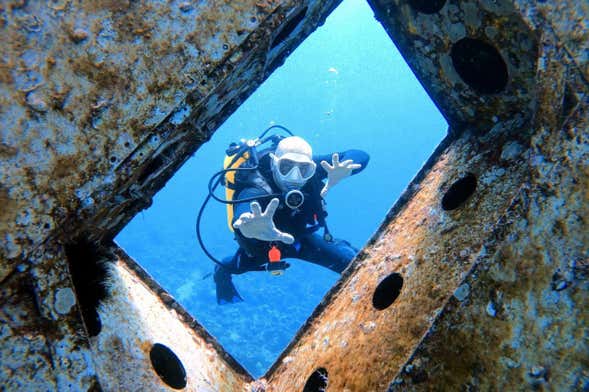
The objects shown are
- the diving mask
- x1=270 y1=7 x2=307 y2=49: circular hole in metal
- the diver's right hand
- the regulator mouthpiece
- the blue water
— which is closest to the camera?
x1=270 y1=7 x2=307 y2=49: circular hole in metal

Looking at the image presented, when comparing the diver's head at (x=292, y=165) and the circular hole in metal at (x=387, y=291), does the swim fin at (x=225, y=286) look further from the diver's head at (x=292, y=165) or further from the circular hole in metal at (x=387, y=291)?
the circular hole in metal at (x=387, y=291)

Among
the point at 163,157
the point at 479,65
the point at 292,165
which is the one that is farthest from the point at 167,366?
the point at 292,165

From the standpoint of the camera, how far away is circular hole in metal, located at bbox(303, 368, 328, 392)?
1744mm

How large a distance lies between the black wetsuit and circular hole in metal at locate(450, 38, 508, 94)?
275 centimetres

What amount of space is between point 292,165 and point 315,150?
2298 inches

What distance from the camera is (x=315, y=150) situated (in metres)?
62.6

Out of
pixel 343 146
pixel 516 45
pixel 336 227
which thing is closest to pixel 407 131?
pixel 343 146

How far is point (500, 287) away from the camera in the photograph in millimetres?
1112

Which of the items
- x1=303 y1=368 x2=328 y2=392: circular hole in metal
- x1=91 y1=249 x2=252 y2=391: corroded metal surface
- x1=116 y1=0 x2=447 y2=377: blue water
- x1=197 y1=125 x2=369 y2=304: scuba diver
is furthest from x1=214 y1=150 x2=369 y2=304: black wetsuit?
x1=116 y1=0 x2=447 y2=377: blue water

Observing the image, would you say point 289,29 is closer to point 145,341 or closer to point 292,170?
point 145,341

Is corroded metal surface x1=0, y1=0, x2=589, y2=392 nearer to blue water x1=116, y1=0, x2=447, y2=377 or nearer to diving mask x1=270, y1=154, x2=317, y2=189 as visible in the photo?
diving mask x1=270, y1=154, x2=317, y2=189

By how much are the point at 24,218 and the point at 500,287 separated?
4.72 feet

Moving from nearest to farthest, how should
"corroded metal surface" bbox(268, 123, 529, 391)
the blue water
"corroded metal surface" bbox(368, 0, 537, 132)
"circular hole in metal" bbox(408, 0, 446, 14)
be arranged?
"corroded metal surface" bbox(268, 123, 529, 391), "corroded metal surface" bbox(368, 0, 537, 132), "circular hole in metal" bbox(408, 0, 446, 14), the blue water

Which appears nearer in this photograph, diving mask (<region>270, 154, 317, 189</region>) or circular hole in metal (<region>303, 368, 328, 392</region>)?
circular hole in metal (<region>303, 368, 328, 392</region>)
